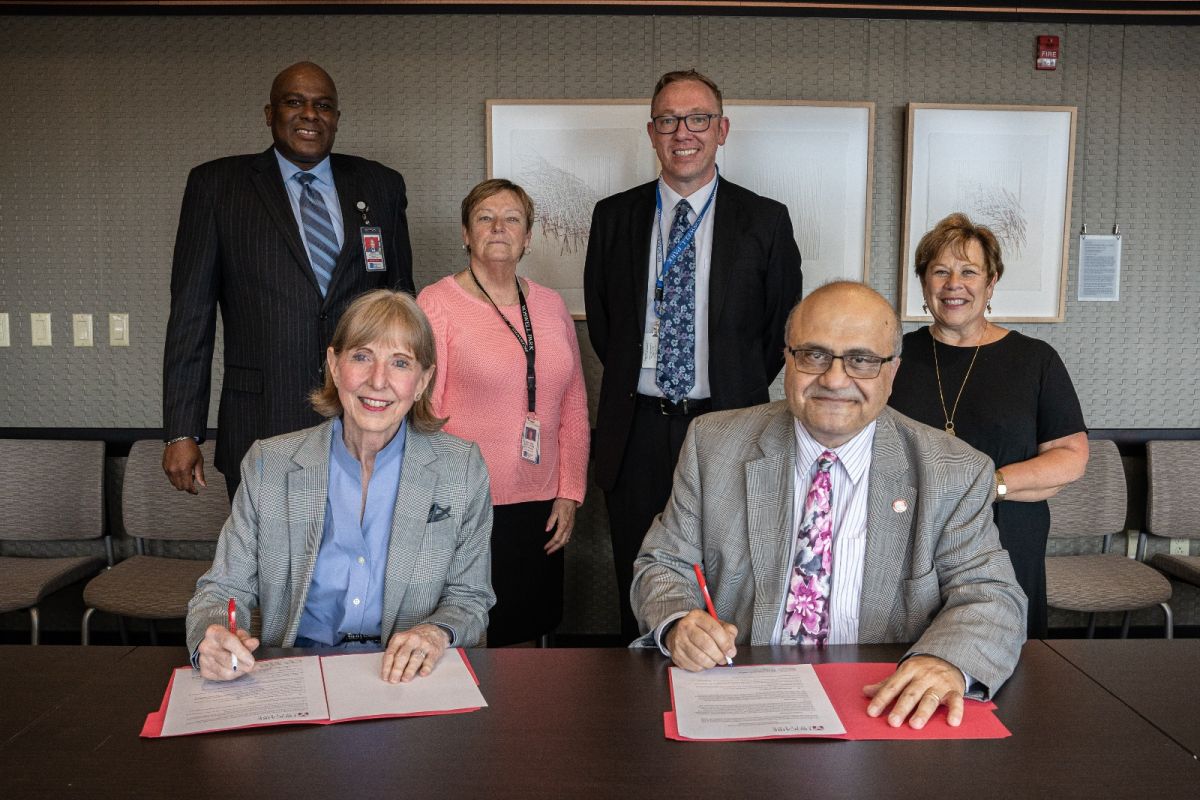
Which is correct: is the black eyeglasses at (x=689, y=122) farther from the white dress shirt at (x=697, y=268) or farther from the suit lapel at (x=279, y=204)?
the suit lapel at (x=279, y=204)

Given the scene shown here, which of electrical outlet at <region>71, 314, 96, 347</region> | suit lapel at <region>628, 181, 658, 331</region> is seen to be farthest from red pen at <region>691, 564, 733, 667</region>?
electrical outlet at <region>71, 314, 96, 347</region>

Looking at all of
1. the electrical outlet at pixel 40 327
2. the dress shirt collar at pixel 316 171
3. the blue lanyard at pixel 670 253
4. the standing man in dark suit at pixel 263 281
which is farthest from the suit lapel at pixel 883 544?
the electrical outlet at pixel 40 327

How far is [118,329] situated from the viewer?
13.1ft

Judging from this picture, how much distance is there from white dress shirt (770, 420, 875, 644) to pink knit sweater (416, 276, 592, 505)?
118 centimetres

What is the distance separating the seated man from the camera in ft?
6.02

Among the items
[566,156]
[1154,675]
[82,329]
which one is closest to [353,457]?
[1154,675]

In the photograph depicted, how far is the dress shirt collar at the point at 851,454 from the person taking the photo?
6.34ft

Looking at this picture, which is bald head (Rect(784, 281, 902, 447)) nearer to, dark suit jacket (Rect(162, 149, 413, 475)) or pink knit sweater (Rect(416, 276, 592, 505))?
pink knit sweater (Rect(416, 276, 592, 505))

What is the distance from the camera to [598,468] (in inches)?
119

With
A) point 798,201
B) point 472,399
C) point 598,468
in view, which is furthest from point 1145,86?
point 472,399

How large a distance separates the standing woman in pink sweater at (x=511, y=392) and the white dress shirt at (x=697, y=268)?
29 cm

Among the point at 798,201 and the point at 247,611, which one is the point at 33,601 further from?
the point at 798,201

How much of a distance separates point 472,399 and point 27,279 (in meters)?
2.24

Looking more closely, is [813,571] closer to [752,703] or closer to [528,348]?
[752,703]
